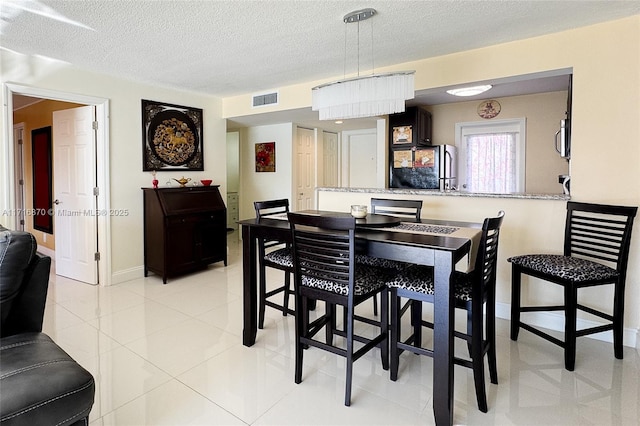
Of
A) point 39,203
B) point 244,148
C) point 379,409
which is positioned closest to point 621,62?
point 379,409

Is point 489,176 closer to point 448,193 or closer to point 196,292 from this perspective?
point 448,193

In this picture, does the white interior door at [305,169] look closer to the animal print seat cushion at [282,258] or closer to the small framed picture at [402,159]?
the small framed picture at [402,159]

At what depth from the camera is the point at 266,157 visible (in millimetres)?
6453

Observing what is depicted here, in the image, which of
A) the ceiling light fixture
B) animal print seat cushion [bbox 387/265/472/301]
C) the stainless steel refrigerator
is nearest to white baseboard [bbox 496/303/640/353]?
animal print seat cushion [bbox 387/265/472/301]

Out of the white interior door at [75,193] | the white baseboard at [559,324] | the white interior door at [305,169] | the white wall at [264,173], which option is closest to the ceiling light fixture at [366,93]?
the white baseboard at [559,324]

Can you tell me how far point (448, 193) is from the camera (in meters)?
3.41

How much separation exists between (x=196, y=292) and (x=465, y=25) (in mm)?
3404

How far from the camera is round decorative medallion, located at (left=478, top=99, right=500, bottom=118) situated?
5.16 meters

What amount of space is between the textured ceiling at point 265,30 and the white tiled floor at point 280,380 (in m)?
2.29

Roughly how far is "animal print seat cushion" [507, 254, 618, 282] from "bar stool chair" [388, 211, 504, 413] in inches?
19.5

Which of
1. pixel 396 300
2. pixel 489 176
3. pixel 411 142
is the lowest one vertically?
pixel 396 300

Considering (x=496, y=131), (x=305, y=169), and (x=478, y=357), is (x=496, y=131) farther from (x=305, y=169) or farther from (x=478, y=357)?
(x=478, y=357)

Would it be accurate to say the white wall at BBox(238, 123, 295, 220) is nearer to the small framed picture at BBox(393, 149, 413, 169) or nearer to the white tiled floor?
the small framed picture at BBox(393, 149, 413, 169)

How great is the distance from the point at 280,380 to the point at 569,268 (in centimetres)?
194
